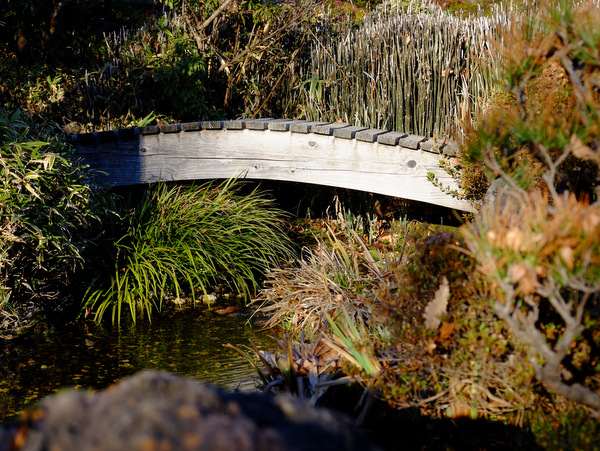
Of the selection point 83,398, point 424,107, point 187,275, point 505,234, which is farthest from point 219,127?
point 83,398

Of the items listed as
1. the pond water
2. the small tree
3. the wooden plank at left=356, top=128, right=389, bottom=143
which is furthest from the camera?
the wooden plank at left=356, top=128, right=389, bottom=143

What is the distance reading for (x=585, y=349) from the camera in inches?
84.0

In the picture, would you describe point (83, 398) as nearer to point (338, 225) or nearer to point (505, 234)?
point (505, 234)

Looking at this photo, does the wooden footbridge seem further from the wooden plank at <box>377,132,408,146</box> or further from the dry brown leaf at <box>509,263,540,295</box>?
the dry brown leaf at <box>509,263,540,295</box>

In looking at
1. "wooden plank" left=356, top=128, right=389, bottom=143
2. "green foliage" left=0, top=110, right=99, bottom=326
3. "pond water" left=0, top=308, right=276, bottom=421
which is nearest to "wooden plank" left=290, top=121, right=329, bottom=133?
"wooden plank" left=356, top=128, right=389, bottom=143

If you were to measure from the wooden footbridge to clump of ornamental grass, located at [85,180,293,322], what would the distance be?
0.28m

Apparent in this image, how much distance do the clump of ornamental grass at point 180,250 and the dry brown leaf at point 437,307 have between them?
2469 millimetres

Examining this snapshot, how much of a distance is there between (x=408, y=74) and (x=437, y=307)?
13.1ft

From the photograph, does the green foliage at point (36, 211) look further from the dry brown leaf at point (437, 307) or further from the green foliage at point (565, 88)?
the green foliage at point (565, 88)

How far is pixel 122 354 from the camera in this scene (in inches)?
152

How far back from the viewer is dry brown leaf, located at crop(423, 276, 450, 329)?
2.27m

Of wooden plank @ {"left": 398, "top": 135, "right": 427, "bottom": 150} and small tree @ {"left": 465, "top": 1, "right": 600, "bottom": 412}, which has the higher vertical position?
wooden plank @ {"left": 398, "top": 135, "right": 427, "bottom": 150}

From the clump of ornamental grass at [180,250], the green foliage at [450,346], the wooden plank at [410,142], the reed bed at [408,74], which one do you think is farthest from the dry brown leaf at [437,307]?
the reed bed at [408,74]

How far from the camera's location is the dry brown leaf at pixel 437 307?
7.45ft
